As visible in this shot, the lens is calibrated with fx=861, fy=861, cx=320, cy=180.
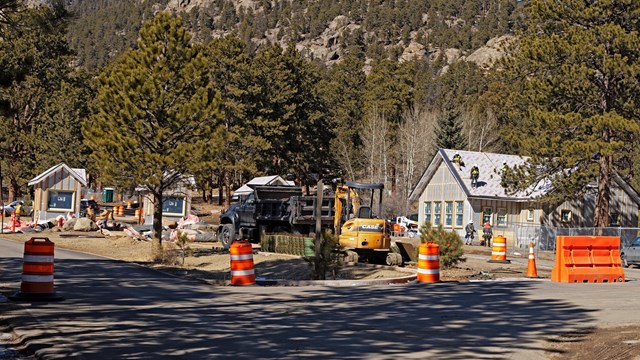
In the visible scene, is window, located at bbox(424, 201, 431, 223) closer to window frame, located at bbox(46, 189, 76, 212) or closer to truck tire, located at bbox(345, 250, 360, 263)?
window frame, located at bbox(46, 189, 76, 212)

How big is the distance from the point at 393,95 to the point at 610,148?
60.3 metres

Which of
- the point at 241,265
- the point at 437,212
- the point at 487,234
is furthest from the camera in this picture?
the point at 437,212

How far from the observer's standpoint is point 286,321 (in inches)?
539

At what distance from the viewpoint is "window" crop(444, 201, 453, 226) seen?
5644 centimetres

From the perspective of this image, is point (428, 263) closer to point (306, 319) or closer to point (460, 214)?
point (306, 319)

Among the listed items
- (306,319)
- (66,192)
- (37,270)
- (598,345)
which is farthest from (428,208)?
(598,345)

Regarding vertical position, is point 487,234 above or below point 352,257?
above

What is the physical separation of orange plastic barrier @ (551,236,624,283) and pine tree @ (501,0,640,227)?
1809 centimetres

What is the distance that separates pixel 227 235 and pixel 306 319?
973 inches

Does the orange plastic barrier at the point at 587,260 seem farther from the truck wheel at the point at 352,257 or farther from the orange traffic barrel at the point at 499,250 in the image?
the orange traffic barrel at the point at 499,250

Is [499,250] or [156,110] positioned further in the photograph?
[156,110]

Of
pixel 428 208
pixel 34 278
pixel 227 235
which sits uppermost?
pixel 428 208

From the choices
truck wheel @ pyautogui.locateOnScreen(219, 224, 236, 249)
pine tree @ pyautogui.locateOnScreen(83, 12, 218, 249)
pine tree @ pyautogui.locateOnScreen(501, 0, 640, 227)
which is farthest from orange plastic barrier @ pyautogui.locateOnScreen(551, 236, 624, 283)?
pine tree @ pyautogui.locateOnScreen(501, 0, 640, 227)

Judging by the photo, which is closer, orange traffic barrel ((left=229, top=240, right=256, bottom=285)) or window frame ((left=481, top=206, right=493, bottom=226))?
orange traffic barrel ((left=229, top=240, right=256, bottom=285))
